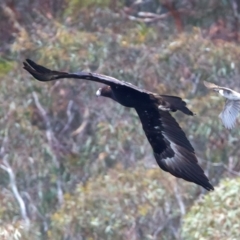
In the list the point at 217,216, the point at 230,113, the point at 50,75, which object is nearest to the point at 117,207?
the point at 217,216

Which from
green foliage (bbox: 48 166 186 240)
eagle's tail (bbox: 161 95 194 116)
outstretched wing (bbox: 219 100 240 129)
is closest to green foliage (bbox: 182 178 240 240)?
green foliage (bbox: 48 166 186 240)

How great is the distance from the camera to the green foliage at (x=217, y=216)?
29.0 feet

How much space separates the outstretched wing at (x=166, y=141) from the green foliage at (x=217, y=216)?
88.0 inches

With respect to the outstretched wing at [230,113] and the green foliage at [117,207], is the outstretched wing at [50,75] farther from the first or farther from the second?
the green foliage at [117,207]

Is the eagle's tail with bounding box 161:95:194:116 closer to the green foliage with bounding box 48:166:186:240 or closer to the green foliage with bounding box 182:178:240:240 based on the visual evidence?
the green foliage with bounding box 182:178:240:240

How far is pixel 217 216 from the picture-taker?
29.5 feet

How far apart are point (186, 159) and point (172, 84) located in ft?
15.2

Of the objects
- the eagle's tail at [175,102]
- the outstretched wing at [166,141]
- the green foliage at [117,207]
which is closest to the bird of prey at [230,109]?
the outstretched wing at [166,141]

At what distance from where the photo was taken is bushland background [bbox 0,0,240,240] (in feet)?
32.9

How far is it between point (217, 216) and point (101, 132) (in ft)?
7.19

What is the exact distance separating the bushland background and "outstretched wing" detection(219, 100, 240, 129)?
69.9 inches

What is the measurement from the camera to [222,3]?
41.5ft

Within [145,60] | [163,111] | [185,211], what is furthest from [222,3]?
[163,111]

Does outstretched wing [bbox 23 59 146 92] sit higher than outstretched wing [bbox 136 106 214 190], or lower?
higher
